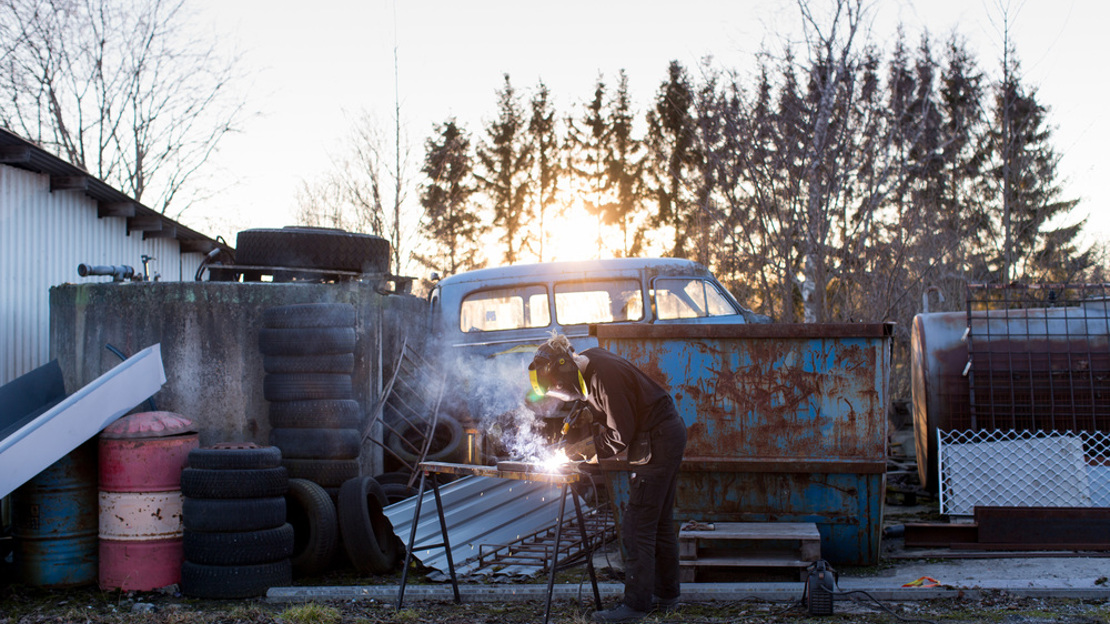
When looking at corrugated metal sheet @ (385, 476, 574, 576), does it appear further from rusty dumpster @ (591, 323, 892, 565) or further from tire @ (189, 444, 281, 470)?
rusty dumpster @ (591, 323, 892, 565)

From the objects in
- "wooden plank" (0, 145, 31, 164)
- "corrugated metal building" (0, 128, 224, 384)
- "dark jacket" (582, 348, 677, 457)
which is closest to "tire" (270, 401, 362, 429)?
"dark jacket" (582, 348, 677, 457)

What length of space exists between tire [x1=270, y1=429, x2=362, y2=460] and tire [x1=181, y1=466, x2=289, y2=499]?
38.6 inches

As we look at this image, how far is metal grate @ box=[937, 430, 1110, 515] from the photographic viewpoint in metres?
7.11

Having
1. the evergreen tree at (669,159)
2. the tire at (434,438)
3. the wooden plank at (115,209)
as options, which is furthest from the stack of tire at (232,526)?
the evergreen tree at (669,159)

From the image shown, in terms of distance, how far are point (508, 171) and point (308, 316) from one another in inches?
1039

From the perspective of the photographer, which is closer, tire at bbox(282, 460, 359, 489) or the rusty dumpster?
the rusty dumpster

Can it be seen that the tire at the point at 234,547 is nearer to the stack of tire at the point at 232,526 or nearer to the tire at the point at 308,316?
the stack of tire at the point at 232,526

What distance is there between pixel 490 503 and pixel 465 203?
25.0 m

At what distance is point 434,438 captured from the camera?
9.10 meters

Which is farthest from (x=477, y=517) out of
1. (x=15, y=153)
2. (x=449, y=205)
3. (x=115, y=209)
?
(x=449, y=205)

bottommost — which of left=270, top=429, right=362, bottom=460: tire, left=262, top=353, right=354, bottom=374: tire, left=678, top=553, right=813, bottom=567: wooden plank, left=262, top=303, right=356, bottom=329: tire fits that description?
left=678, top=553, right=813, bottom=567: wooden plank

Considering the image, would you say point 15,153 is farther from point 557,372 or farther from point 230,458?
point 557,372

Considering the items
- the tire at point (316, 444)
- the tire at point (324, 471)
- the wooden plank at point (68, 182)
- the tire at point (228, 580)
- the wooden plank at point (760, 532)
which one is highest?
the wooden plank at point (68, 182)

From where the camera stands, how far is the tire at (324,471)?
748cm
